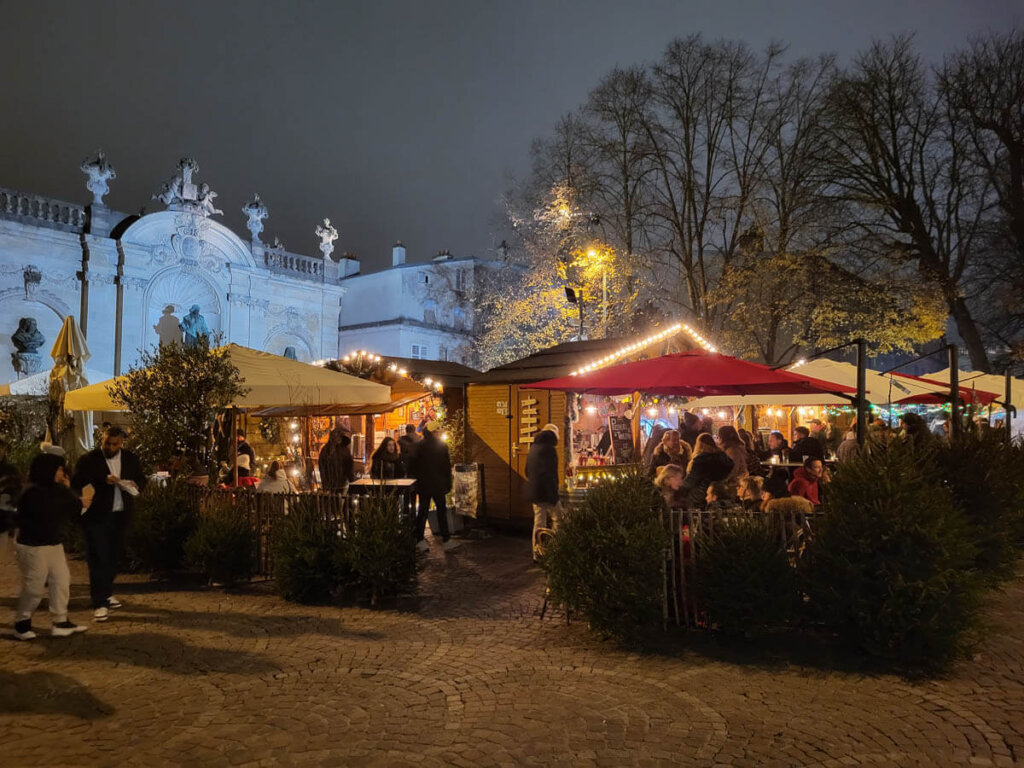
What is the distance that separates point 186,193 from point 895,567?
102 ft

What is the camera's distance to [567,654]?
558 cm

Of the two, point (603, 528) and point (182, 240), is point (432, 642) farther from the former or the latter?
point (182, 240)

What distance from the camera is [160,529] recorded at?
8125 mm

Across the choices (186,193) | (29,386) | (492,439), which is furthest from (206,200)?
(492,439)

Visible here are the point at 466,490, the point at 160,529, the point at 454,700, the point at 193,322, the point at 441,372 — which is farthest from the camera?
the point at 193,322

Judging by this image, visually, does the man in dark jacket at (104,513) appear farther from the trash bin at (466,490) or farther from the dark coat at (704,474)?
the trash bin at (466,490)

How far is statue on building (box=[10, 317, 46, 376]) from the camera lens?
989 inches

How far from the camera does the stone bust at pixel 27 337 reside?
25.2 metres

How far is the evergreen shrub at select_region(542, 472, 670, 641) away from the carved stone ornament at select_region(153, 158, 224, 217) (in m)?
28.8

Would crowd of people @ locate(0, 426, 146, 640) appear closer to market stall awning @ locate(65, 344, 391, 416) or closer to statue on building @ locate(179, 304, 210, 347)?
market stall awning @ locate(65, 344, 391, 416)

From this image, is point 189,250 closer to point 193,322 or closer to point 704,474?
point 193,322

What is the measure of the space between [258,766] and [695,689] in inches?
106

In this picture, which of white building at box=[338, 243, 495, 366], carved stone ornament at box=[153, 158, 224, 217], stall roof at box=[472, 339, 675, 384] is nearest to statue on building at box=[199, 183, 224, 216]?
carved stone ornament at box=[153, 158, 224, 217]

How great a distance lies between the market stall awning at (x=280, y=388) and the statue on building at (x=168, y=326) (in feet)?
71.9
